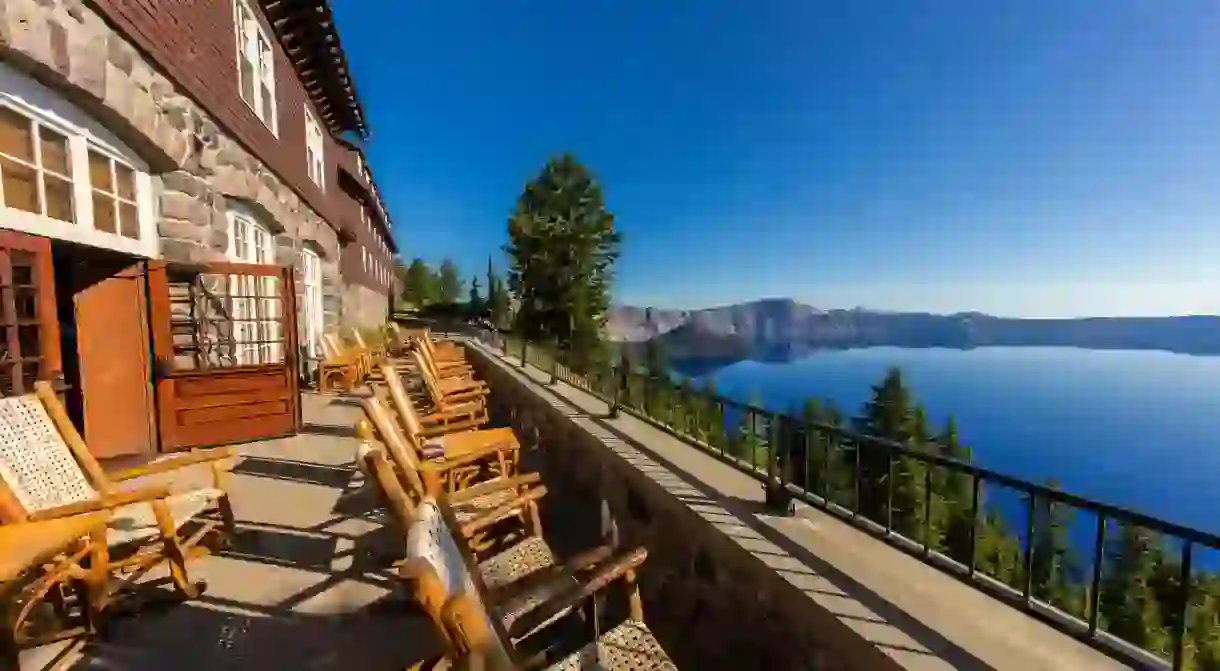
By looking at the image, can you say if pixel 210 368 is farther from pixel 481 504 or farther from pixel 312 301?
pixel 312 301

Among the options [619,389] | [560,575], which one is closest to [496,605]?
[560,575]

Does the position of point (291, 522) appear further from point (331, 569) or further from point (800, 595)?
point (800, 595)

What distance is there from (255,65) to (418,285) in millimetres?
54594

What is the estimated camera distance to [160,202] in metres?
4.68

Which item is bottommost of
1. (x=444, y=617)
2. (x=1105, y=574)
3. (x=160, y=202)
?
(x=1105, y=574)

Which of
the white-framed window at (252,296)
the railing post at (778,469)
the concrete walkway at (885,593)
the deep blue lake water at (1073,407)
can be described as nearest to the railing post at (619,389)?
the concrete walkway at (885,593)

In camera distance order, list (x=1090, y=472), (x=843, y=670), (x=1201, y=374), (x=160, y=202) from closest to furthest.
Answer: (x=843, y=670) < (x=160, y=202) < (x=1090, y=472) < (x=1201, y=374)

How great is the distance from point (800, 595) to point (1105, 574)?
3.29ft

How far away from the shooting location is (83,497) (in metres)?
2.41

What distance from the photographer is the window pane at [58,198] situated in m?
3.46

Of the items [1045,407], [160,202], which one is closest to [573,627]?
[160,202]

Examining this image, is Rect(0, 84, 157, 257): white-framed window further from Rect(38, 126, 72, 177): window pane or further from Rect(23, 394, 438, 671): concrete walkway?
Rect(23, 394, 438, 671): concrete walkway

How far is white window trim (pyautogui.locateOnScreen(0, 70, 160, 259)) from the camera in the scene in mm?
3107

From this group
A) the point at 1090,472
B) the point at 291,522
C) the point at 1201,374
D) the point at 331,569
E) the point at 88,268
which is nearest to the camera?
the point at 331,569
